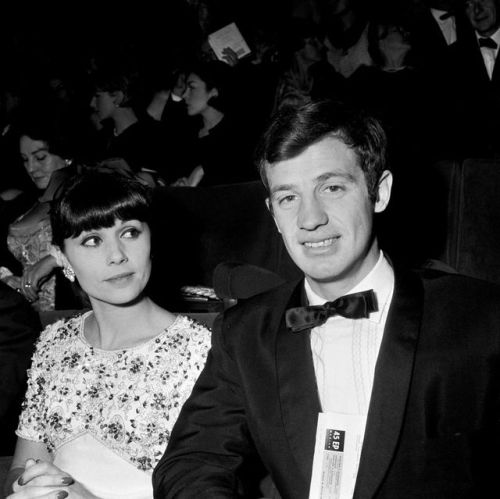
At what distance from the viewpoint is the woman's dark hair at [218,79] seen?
15.3ft

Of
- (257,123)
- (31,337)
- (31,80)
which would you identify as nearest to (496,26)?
(257,123)

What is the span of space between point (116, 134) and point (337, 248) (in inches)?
149

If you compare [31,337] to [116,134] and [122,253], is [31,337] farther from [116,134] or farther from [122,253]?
[116,134]

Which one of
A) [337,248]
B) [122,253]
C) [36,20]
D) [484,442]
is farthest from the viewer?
[36,20]

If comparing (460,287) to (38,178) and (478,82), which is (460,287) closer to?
(478,82)

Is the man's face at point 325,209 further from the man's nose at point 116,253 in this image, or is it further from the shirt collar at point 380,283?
the man's nose at point 116,253

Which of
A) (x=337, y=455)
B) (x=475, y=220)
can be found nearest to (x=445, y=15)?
(x=475, y=220)

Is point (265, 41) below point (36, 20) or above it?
below

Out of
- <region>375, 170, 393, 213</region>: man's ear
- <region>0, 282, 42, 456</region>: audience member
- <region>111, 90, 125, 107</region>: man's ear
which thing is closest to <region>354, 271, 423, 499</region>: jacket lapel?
<region>375, 170, 393, 213</region>: man's ear

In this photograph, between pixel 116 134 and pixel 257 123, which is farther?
pixel 116 134

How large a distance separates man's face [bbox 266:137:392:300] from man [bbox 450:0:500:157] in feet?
7.06

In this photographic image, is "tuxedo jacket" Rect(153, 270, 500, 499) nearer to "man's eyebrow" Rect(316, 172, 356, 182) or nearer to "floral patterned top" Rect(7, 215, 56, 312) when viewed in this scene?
"man's eyebrow" Rect(316, 172, 356, 182)

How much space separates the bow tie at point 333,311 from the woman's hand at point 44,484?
0.85m

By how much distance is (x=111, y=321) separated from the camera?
7.97 feet
